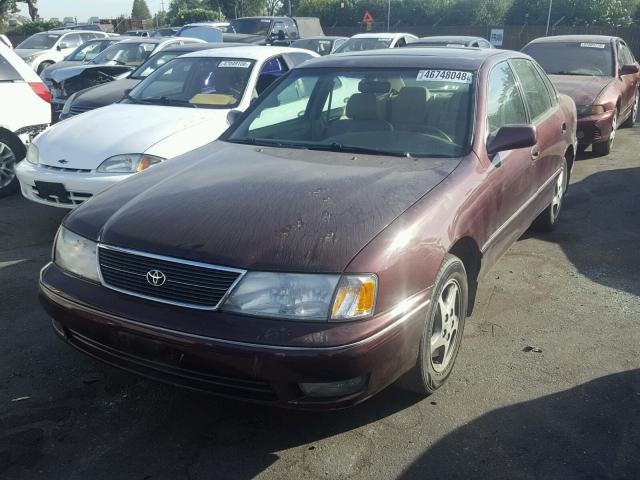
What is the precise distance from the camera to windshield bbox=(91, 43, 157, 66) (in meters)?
11.9

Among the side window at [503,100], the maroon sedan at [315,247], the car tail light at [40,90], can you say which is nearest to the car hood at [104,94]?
the car tail light at [40,90]

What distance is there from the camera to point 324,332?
2375 millimetres

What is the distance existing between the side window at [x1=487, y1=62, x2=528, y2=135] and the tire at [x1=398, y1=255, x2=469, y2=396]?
41.9 inches

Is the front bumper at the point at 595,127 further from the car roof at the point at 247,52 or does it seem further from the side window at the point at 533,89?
the car roof at the point at 247,52

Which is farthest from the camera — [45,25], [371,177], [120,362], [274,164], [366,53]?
[45,25]

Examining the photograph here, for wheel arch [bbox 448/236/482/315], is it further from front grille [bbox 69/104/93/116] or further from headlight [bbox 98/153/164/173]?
front grille [bbox 69/104/93/116]

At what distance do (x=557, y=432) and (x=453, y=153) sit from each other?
1547mm

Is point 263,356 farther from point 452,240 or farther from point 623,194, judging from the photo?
point 623,194

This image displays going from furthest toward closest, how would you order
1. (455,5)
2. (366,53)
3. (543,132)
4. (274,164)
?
(455,5)
(543,132)
(366,53)
(274,164)

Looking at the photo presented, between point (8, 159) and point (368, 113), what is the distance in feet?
15.6

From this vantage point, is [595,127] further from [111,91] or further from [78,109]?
[78,109]

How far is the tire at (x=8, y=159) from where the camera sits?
674cm

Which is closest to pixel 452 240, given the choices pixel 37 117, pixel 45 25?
pixel 37 117

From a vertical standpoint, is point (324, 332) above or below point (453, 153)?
below
